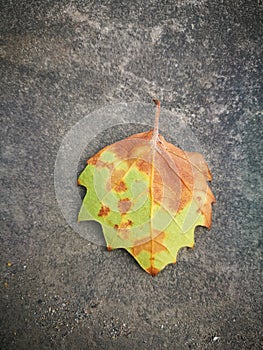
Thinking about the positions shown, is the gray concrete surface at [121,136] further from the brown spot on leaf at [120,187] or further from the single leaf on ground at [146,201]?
the brown spot on leaf at [120,187]

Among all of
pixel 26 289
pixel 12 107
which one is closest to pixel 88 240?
pixel 26 289

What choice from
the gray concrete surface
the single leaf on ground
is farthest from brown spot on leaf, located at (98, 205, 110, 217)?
the gray concrete surface

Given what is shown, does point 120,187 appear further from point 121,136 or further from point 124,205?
point 121,136

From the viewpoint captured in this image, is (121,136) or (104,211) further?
(121,136)

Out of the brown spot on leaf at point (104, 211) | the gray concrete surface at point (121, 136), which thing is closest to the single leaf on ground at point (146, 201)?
the brown spot on leaf at point (104, 211)

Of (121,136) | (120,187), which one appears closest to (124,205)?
(120,187)

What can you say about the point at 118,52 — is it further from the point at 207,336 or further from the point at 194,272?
the point at 207,336

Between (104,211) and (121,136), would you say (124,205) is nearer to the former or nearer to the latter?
(104,211)
